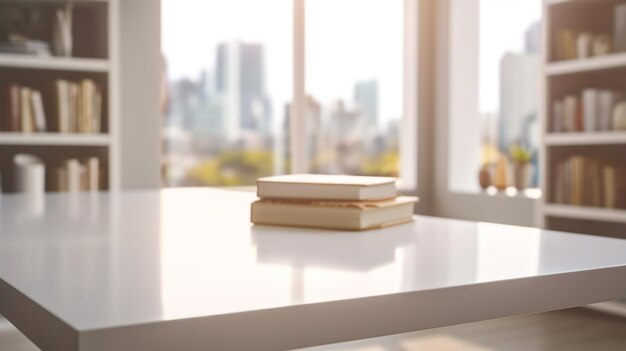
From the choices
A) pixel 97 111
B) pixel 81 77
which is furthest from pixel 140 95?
pixel 97 111

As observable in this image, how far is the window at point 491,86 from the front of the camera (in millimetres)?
4113

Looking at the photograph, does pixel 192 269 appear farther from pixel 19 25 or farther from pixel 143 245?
pixel 19 25

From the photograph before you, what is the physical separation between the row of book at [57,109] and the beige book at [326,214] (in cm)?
246

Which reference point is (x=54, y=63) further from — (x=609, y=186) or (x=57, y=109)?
(x=609, y=186)

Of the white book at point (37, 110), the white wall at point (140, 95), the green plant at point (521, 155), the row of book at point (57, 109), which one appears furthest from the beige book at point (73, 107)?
the green plant at point (521, 155)

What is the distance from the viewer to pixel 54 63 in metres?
3.24

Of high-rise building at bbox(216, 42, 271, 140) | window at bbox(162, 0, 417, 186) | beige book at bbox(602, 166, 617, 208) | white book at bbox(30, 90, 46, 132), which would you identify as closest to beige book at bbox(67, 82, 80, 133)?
white book at bbox(30, 90, 46, 132)

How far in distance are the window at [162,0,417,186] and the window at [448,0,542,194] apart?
0.33m

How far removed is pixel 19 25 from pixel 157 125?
32.2 inches

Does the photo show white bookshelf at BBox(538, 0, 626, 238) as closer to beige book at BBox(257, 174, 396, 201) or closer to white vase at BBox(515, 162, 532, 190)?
white vase at BBox(515, 162, 532, 190)

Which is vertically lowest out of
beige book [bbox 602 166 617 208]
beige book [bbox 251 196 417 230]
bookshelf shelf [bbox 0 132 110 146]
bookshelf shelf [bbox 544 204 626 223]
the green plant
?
bookshelf shelf [bbox 544 204 626 223]

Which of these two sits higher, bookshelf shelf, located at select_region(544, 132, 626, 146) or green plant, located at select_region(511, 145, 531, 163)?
bookshelf shelf, located at select_region(544, 132, 626, 146)

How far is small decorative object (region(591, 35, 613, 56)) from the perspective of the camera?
3.34 meters

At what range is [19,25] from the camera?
3.45 m
